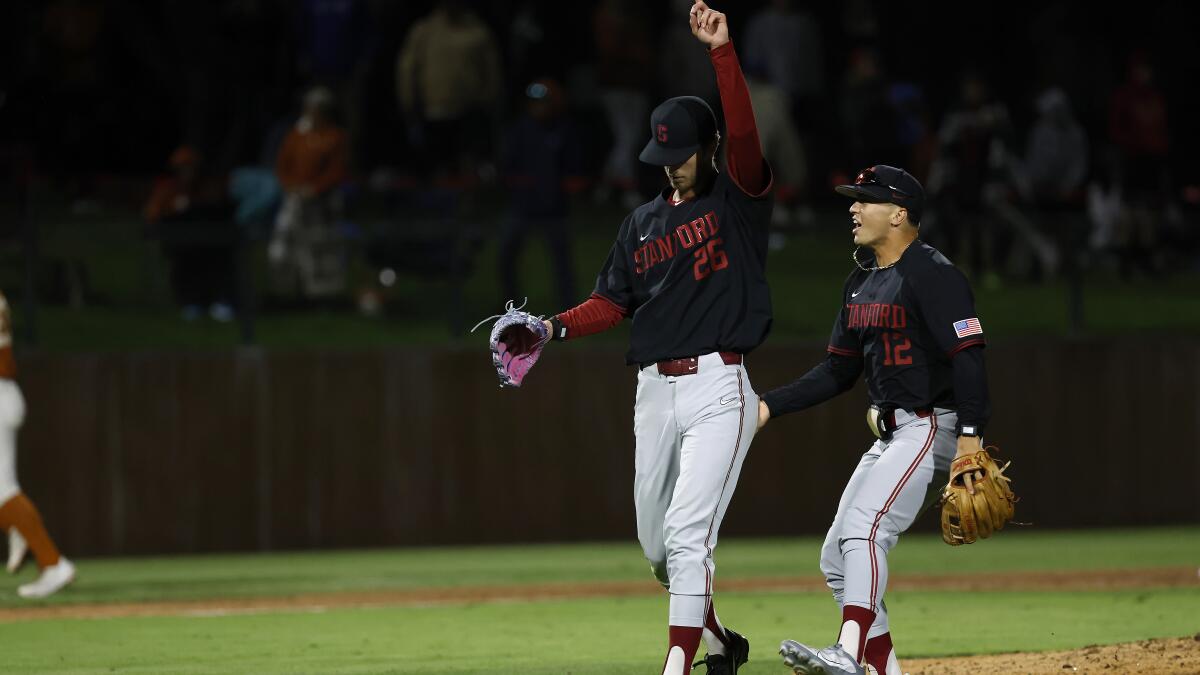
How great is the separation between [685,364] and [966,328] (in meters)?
1.02

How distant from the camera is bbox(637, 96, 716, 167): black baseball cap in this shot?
686 centimetres

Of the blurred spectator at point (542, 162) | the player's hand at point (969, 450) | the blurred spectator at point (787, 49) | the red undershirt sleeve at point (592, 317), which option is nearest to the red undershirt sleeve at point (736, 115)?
the red undershirt sleeve at point (592, 317)

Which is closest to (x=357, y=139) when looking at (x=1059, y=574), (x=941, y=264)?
(x=1059, y=574)

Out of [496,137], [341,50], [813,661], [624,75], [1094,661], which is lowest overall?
[1094,661]

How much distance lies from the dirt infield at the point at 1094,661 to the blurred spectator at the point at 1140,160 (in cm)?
859

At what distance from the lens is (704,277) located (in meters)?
6.87

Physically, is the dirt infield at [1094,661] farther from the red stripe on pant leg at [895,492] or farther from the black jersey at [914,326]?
the black jersey at [914,326]

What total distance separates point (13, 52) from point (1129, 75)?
36.9 feet

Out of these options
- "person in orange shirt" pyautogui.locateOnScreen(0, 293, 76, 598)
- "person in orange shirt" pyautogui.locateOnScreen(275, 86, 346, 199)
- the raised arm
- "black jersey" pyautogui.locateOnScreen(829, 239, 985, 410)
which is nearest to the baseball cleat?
"black jersey" pyautogui.locateOnScreen(829, 239, 985, 410)

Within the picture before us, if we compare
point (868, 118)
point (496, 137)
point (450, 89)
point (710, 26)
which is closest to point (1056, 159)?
point (868, 118)

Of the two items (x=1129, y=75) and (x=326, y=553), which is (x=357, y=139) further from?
(x=1129, y=75)

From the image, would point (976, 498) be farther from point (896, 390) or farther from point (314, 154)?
point (314, 154)

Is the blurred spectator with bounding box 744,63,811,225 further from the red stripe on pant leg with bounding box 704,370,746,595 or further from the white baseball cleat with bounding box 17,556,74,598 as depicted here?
the red stripe on pant leg with bounding box 704,370,746,595

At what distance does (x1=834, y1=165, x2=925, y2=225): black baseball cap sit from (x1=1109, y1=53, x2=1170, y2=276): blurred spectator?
9.51 m
